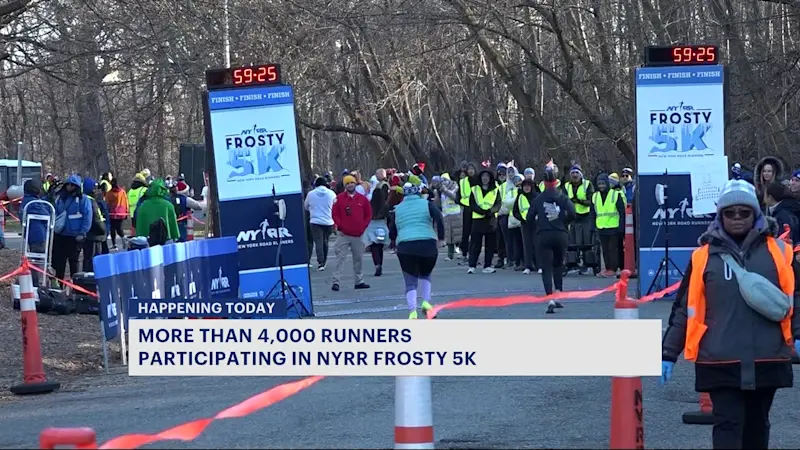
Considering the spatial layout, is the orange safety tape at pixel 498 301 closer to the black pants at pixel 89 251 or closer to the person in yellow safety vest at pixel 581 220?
the black pants at pixel 89 251

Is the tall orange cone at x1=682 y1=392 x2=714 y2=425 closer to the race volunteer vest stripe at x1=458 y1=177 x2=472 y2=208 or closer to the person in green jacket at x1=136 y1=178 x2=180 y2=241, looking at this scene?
the person in green jacket at x1=136 y1=178 x2=180 y2=241

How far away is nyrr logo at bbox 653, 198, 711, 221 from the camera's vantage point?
1762 centimetres

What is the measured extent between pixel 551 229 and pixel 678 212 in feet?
7.23

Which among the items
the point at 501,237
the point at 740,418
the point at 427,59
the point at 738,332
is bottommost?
the point at 501,237

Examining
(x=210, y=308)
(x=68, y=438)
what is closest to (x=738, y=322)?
(x=210, y=308)

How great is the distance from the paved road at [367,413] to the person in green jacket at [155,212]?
20.4ft

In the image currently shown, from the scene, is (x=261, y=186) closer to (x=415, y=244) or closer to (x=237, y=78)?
(x=237, y=78)

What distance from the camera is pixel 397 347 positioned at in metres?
5.51

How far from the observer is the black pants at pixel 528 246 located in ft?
76.0

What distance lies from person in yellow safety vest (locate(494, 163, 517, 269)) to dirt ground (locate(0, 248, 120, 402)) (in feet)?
27.7

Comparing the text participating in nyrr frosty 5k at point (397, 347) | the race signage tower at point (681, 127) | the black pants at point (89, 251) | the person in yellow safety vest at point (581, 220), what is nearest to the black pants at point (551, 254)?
the race signage tower at point (681, 127)

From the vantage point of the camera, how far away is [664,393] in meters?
10.8

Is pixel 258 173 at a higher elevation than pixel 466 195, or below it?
higher

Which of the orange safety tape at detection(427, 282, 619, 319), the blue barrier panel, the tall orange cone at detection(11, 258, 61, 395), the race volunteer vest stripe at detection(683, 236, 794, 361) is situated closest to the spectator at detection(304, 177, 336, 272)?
the blue barrier panel
